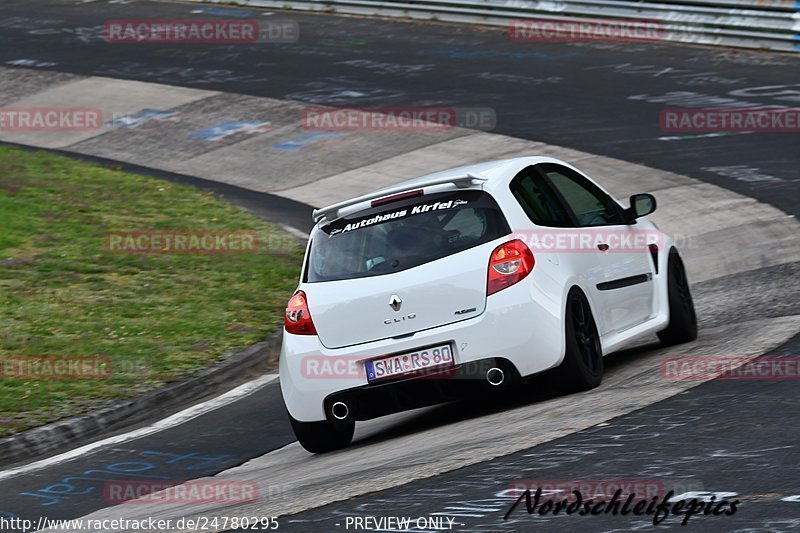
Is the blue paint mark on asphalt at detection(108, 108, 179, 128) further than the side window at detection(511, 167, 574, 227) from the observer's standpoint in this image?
Yes

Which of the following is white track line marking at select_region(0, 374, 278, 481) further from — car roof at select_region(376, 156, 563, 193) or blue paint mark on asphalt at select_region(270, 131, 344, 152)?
blue paint mark on asphalt at select_region(270, 131, 344, 152)

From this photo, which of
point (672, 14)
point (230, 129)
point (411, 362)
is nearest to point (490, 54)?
point (672, 14)

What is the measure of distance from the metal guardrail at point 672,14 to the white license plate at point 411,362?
16.8 m

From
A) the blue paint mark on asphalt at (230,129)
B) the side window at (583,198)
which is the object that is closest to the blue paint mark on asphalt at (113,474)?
the side window at (583,198)

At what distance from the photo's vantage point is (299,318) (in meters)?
8.33

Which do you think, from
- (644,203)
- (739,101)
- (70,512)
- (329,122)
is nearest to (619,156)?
(739,101)

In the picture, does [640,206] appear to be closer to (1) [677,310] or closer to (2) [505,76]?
(1) [677,310]

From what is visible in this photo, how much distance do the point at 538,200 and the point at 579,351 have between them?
Result: 111 cm

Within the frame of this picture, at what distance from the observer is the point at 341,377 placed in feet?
26.5

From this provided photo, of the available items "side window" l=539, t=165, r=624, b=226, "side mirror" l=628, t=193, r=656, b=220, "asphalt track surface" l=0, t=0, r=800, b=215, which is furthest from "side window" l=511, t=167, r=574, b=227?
"asphalt track surface" l=0, t=0, r=800, b=215

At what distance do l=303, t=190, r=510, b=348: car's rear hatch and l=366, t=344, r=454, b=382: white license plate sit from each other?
0.14m

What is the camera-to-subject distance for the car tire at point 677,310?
966 centimetres

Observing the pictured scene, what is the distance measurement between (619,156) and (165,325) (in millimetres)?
8012

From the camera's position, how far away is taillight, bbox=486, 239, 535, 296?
7918mm
